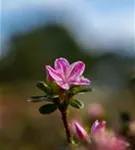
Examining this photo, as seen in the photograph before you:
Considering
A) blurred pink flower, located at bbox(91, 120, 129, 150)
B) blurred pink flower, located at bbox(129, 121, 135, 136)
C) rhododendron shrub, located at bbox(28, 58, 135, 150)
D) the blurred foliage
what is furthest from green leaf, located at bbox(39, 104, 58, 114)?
the blurred foliage

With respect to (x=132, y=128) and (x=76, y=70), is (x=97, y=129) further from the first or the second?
(x=132, y=128)

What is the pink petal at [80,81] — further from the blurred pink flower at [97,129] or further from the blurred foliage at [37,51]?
the blurred foliage at [37,51]

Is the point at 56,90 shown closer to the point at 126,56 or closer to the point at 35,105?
the point at 35,105

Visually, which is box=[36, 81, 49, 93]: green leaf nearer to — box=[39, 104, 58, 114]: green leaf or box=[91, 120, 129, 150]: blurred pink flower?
box=[39, 104, 58, 114]: green leaf

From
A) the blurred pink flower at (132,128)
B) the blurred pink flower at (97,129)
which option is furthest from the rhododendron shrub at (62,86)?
the blurred pink flower at (132,128)

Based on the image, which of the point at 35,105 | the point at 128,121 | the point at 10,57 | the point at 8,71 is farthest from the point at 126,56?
the point at 128,121

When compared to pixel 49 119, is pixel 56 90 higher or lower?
lower

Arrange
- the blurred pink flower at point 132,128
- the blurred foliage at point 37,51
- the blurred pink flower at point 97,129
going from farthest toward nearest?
the blurred foliage at point 37,51
the blurred pink flower at point 132,128
the blurred pink flower at point 97,129

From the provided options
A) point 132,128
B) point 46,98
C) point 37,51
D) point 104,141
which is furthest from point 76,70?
point 37,51
